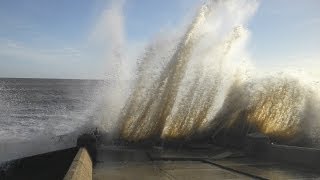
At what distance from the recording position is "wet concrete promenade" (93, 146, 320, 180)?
10.2 meters

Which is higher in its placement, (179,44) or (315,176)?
(179,44)

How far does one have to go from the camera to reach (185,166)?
38.1 ft

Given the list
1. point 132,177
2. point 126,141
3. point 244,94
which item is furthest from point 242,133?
point 132,177

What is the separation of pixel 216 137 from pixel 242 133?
3.88 feet

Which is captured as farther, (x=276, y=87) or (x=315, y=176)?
(x=276, y=87)

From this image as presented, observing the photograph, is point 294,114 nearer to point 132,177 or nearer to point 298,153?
point 298,153

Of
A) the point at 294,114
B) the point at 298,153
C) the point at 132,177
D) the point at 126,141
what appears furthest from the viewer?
the point at 294,114

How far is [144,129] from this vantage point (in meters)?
18.2

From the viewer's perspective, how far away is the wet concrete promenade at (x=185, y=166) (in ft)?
33.6

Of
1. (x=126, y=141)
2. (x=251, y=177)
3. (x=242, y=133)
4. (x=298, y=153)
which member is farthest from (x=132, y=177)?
(x=242, y=133)

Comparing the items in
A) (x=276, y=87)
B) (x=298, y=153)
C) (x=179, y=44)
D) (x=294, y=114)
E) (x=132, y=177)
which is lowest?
(x=132, y=177)

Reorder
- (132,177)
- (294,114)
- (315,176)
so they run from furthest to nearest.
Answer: (294,114) < (315,176) < (132,177)

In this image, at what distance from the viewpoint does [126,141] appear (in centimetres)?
1750

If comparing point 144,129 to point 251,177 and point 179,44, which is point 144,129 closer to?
point 179,44
